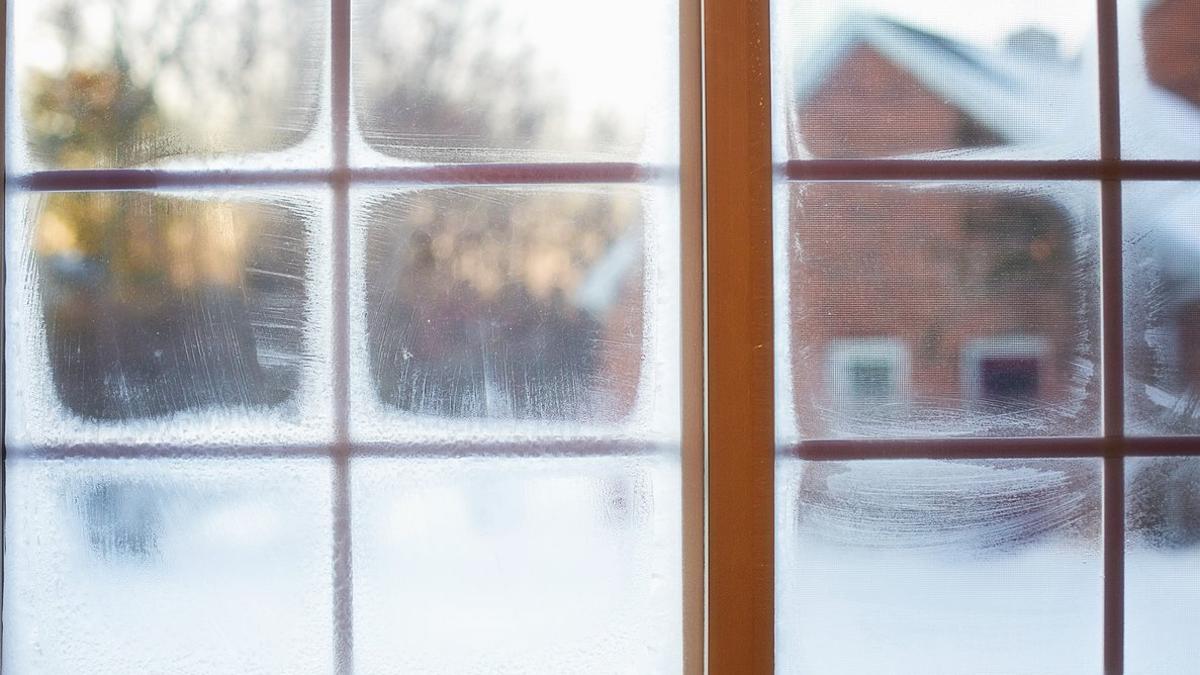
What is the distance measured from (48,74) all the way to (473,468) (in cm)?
83

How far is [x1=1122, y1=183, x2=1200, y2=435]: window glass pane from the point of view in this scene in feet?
4.07

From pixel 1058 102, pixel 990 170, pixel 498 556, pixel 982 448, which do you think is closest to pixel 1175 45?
pixel 1058 102

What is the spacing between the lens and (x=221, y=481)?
1.23 metres

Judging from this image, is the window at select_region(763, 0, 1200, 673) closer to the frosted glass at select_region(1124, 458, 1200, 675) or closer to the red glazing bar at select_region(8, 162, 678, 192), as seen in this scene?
the frosted glass at select_region(1124, 458, 1200, 675)

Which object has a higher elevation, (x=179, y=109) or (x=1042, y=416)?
(x=179, y=109)

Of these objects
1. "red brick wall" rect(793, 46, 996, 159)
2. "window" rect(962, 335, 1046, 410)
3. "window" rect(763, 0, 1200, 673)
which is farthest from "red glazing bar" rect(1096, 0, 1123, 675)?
"red brick wall" rect(793, 46, 996, 159)

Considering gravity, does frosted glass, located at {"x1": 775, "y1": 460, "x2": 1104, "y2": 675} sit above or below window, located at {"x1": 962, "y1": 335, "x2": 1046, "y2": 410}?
below

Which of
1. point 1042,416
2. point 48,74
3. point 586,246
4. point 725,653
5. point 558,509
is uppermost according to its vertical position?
point 48,74

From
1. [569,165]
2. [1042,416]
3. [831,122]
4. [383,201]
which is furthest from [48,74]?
[1042,416]

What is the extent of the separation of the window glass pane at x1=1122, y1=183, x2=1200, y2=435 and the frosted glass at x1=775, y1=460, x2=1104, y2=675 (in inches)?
5.4

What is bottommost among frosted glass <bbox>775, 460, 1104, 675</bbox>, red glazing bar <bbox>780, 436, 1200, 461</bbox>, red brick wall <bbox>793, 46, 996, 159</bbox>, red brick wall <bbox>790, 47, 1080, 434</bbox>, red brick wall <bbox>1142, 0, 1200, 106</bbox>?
frosted glass <bbox>775, 460, 1104, 675</bbox>

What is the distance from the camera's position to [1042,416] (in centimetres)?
124

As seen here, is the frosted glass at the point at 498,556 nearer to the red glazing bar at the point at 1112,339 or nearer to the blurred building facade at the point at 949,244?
the blurred building facade at the point at 949,244

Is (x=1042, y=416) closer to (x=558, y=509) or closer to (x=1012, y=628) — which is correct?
(x=1012, y=628)
